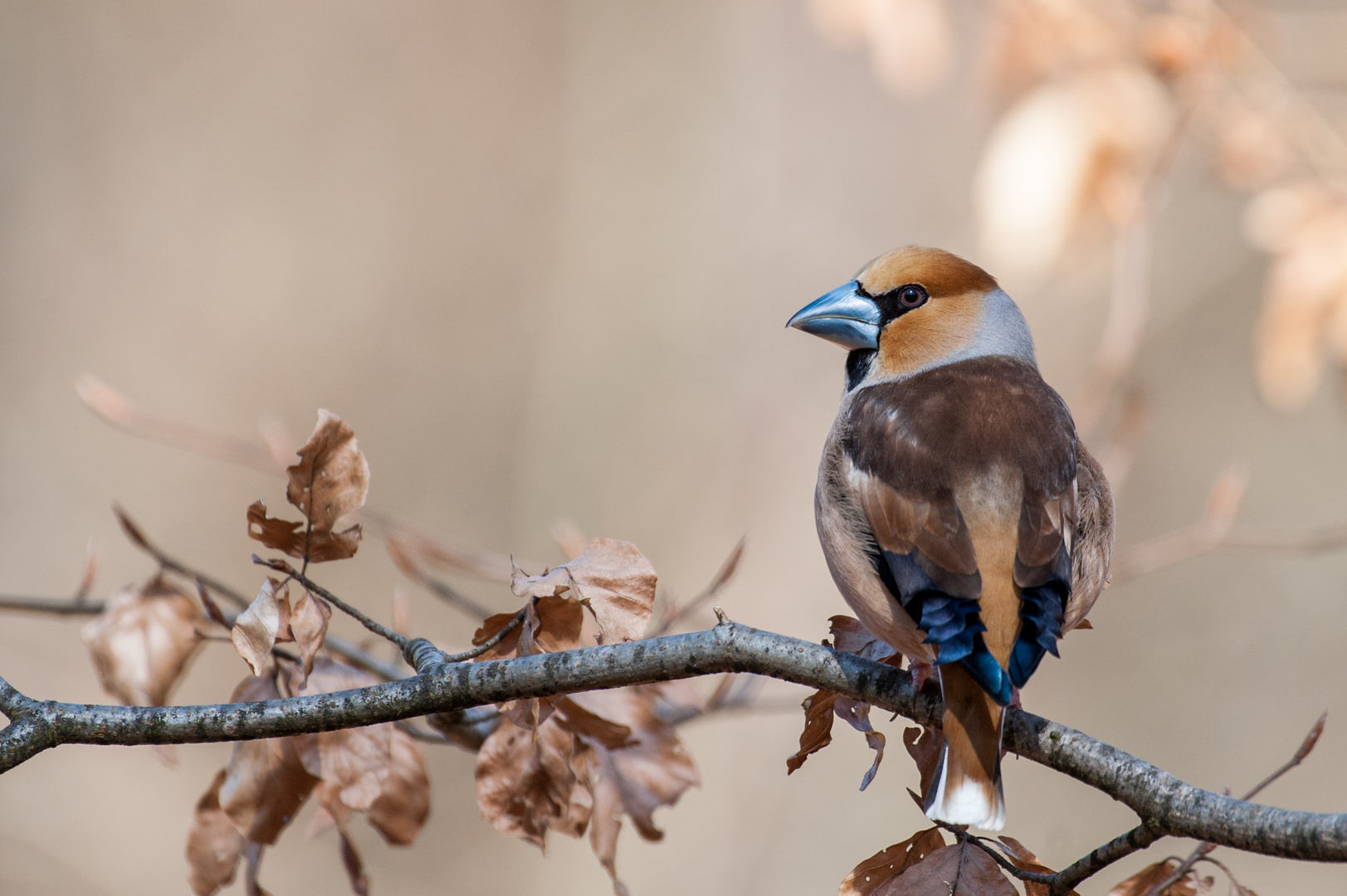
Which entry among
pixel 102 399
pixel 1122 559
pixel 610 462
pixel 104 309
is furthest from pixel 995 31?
pixel 104 309

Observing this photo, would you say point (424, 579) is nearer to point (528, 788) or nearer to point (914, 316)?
point (528, 788)

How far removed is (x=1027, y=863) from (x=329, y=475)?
1.31 metres

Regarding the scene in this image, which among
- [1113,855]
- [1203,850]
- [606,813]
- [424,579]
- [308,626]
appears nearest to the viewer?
[1113,855]

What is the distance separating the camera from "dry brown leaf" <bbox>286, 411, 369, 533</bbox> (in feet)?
6.28

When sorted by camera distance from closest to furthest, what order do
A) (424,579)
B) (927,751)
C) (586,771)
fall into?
(927,751) < (586,771) < (424,579)

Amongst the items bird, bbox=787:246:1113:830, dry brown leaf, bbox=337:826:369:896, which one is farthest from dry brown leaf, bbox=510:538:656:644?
dry brown leaf, bbox=337:826:369:896

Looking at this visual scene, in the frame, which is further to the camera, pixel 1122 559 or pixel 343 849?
pixel 1122 559

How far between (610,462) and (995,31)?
4.64 meters

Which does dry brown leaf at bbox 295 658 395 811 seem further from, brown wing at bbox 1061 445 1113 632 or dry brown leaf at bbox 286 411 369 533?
brown wing at bbox 1061 445 1113 632

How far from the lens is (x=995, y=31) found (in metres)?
4.91

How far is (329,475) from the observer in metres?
1.95

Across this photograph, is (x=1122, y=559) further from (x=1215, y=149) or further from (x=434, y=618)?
(x=434, y=618)

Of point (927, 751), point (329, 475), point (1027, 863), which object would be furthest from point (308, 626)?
point (1027, 863)

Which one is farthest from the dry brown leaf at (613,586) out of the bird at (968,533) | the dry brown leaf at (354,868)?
the dry brown leaf at (354,868)
